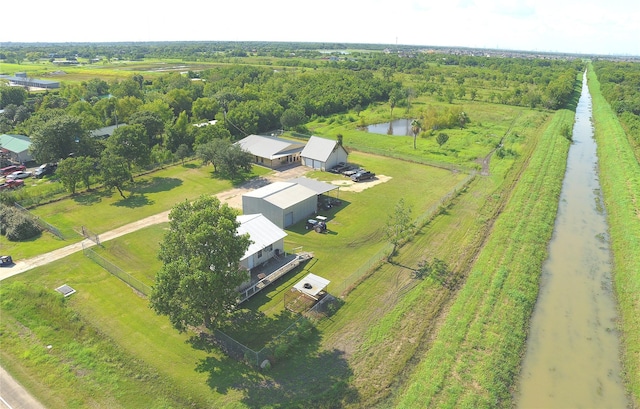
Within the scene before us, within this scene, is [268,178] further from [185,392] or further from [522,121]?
[522,121]

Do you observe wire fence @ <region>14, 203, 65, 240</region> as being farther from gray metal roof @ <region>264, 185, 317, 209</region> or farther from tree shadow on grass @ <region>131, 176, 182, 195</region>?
gray metal roof @ <region>264, 185, 317, 209</region>

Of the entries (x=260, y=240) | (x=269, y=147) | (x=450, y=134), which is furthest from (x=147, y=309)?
(x=450, y=134)

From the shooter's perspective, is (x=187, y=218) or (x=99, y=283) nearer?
(x=187, y=218)

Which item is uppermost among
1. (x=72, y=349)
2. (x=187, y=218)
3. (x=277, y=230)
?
(x=187, y=218)

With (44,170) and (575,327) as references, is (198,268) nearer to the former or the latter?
(575,327)

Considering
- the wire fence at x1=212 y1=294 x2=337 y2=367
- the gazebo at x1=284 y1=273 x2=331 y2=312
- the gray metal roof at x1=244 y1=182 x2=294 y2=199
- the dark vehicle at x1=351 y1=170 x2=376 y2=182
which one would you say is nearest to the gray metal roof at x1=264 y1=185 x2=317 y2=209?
the gray metal roof at x1=244 y1=182 x2=294 y2=199

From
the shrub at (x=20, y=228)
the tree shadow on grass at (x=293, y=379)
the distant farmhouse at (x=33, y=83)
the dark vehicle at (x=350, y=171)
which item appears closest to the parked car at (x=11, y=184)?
the shrub at (x=20, y=228)

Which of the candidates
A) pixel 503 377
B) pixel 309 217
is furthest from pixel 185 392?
pixel 309 217
